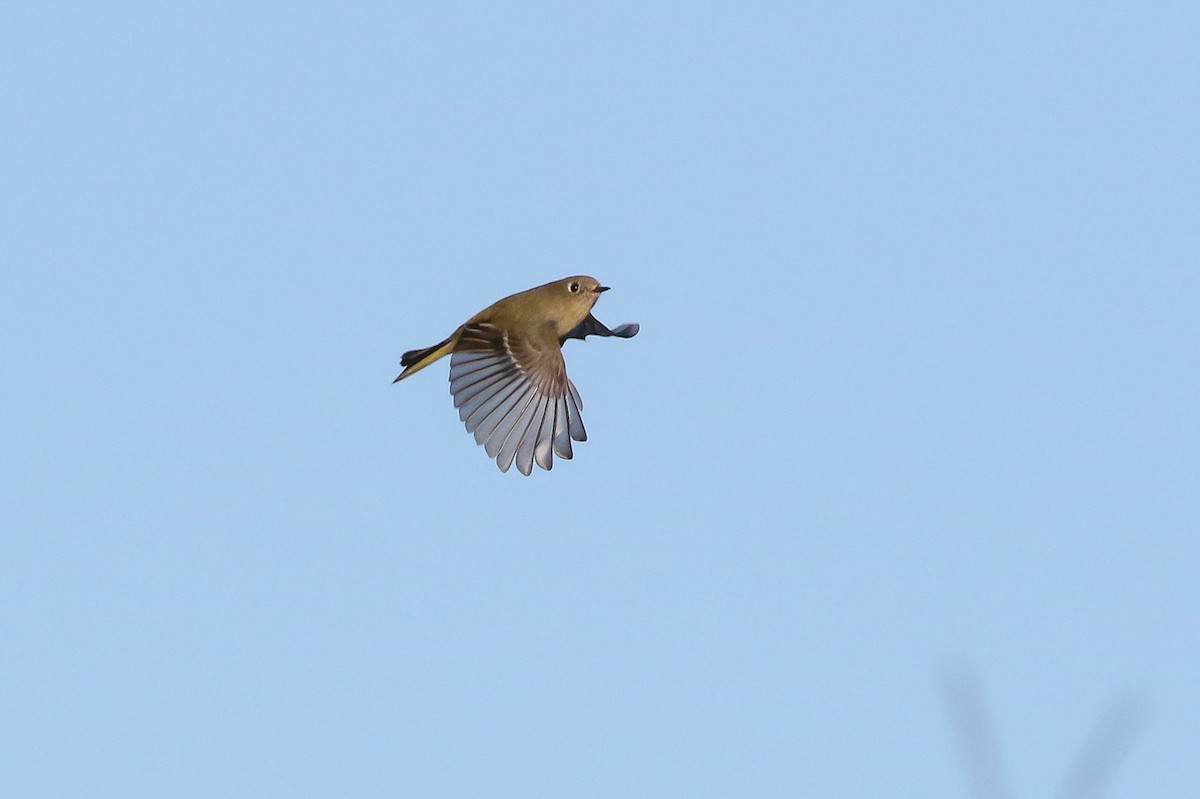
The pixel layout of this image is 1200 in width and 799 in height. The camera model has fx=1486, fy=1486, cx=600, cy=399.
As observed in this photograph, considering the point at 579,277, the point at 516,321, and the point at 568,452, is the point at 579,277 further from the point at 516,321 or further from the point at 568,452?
the point at 568,452

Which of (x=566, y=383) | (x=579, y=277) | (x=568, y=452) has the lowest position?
(x=568, y=452)

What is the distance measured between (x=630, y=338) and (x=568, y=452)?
4.54 ft

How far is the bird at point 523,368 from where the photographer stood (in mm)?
11945

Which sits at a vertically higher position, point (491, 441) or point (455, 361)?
point (455, 361)

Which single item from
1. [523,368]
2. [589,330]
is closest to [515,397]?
[523,368]

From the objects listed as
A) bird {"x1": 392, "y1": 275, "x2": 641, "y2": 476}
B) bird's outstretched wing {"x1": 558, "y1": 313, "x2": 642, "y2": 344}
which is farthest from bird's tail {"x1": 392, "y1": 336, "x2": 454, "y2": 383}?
bird's outstretched wing {"x1": 558, "y1": 313, "x2": 642, "y2": 344}

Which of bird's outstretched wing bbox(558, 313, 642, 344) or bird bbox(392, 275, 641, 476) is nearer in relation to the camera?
bird bbox(392, 275, 641, 476)

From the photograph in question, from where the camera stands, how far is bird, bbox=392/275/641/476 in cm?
1195

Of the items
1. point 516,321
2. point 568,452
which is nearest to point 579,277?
point 516,321

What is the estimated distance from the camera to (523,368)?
41.3 feet

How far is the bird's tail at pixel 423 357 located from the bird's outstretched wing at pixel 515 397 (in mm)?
113

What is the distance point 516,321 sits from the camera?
1297 cm

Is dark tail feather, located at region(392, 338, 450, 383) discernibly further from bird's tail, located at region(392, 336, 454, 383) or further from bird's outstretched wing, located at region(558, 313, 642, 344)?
bird's outstretched wing, located at region(558, 313, 642, 344)

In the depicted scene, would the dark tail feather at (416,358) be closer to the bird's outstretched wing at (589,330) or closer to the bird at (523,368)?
the bird at (523,368)
